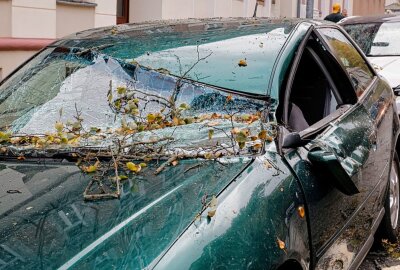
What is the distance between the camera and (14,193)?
2.60 metres

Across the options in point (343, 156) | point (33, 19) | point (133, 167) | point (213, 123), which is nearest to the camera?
point (133, 167)

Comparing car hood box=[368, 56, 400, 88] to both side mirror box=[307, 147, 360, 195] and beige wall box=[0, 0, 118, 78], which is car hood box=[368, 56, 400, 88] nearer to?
side mirror box=[307, 147, 360, 195]

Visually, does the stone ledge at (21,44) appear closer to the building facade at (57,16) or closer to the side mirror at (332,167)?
the building facade at (57,16)

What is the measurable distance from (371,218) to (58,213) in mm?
2227

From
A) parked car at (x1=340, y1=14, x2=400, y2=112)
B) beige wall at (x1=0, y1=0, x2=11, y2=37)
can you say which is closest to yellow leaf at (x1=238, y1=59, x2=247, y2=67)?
parked car at (x1=340, y1=14, x2=400, y2=112)

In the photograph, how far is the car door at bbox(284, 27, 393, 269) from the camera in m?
2.95

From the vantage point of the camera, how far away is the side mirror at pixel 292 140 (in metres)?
2.92

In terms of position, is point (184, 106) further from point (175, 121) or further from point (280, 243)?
point (280, 243)

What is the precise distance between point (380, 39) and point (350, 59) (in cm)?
474

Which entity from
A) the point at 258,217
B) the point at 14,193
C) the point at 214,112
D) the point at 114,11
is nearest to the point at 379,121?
the point at 214,112

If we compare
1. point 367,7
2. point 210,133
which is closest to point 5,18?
point 210,133

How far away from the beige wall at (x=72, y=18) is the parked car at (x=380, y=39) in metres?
4.03

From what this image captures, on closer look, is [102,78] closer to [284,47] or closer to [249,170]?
[284,47]

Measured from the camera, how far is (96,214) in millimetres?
2350
